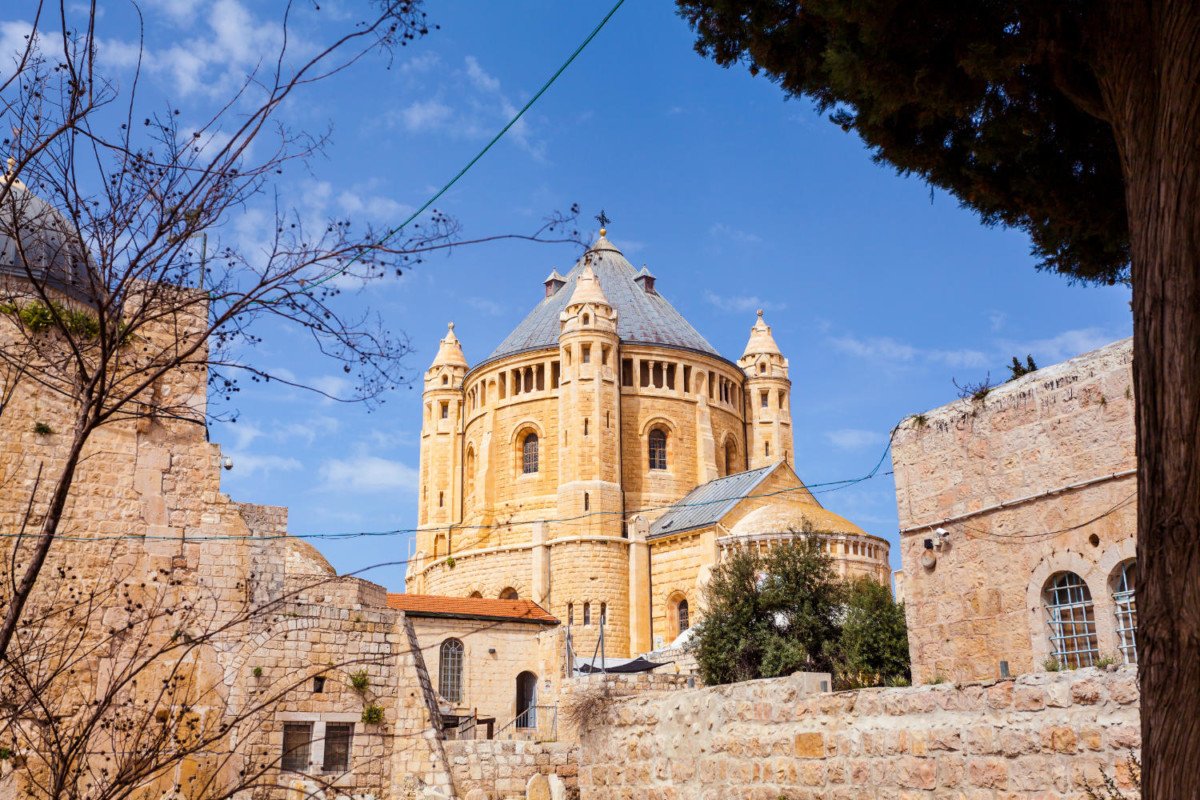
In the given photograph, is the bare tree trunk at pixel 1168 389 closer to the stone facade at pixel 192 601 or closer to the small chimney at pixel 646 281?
the stone facade at pixel 192 601

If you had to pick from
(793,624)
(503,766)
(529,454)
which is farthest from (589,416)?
(503,766)

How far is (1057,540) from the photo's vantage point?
11.7 m

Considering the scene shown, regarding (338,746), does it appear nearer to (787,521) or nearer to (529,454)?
(787,521)

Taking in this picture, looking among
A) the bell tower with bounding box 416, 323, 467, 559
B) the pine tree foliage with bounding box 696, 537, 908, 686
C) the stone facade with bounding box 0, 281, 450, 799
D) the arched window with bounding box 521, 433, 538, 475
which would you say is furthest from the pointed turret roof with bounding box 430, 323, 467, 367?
the stone facade with bounding box 0, 281, 450, 799

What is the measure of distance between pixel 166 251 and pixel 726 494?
120 feet

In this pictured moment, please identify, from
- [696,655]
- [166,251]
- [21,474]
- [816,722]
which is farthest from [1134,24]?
[696,655]

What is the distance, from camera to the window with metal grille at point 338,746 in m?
13.8

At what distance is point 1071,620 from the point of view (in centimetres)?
1170

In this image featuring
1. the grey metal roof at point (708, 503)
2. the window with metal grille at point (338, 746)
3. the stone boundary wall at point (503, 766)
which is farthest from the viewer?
the grey metal roof at point (708, 503)

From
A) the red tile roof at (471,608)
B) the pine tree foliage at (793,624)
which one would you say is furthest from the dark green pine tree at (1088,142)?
the red tile roof at (471,608)

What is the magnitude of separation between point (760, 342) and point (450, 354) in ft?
49.8

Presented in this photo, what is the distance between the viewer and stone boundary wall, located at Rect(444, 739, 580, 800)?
47.3 feet

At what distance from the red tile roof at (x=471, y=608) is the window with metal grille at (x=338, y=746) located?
1525 centimetres

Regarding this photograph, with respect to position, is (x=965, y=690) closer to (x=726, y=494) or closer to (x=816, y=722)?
(x=816, y=722)
